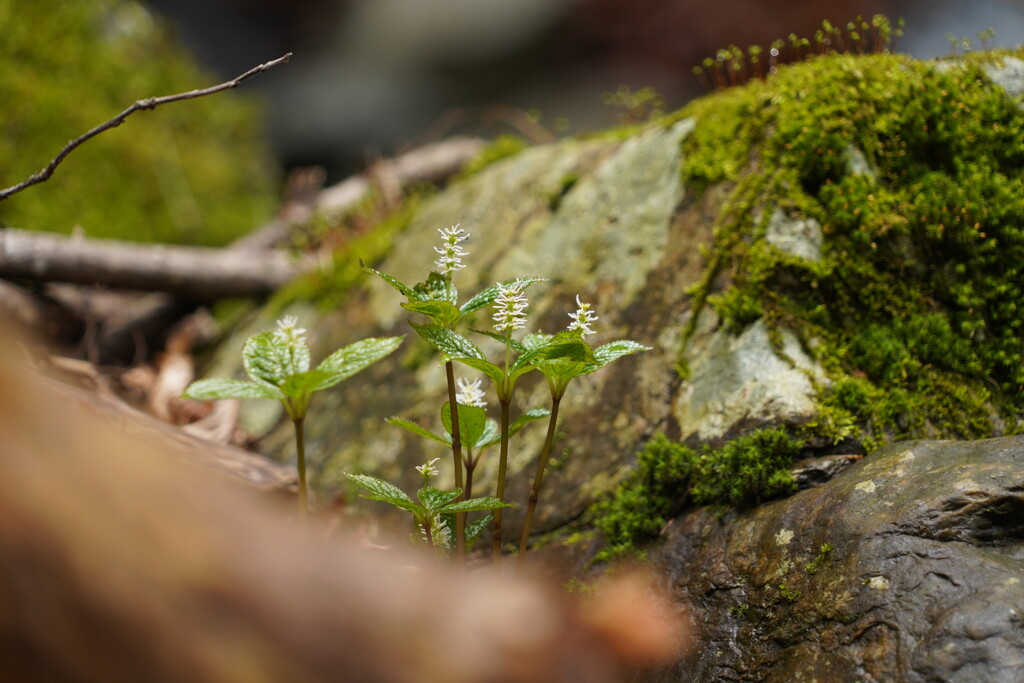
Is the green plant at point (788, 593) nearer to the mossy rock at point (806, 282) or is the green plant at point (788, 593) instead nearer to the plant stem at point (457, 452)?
the mossy rock at point (806, 282)

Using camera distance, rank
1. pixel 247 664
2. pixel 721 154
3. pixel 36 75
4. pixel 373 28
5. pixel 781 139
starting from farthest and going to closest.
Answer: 1. pixel 373 28
2. pixel 36 75
3. pixel 721 154
4. pixel 781 139
5. pixel 247 664

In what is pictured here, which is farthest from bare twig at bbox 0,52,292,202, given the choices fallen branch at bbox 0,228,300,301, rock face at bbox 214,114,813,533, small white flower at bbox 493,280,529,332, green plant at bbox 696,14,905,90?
fallen branch at bbox 0,228,300,301

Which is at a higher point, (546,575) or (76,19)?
(76,19)

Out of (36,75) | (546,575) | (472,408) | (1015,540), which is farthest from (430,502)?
(36,75)

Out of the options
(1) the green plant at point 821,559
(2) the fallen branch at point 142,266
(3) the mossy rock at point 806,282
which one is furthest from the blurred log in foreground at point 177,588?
(2) the fallen branch at point 142,266

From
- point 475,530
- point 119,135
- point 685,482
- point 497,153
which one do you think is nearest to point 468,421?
point 475,530

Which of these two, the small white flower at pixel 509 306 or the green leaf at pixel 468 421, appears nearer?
the small white flower at pixel 509 306

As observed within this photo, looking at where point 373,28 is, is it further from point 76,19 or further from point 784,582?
point 784,582
